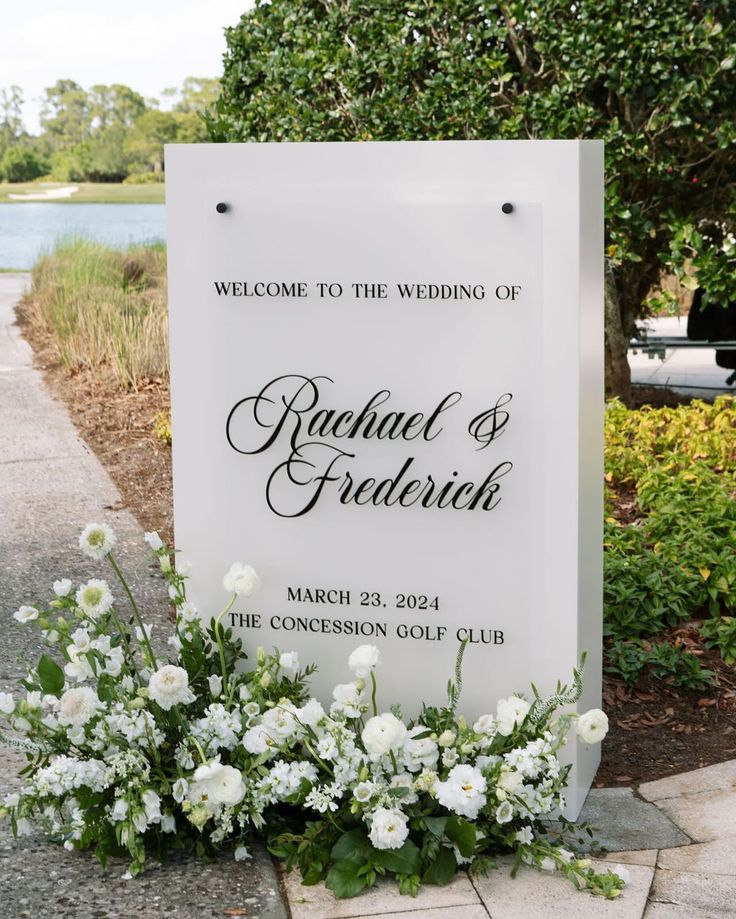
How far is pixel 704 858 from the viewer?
3.09 meters

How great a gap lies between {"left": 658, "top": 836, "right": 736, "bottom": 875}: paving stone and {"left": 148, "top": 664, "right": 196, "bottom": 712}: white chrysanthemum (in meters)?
1.30

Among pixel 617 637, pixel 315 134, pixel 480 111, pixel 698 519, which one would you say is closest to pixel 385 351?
pixel 617 637

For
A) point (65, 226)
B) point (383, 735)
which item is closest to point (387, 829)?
point (383, 735)

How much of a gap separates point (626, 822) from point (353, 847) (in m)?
0.85

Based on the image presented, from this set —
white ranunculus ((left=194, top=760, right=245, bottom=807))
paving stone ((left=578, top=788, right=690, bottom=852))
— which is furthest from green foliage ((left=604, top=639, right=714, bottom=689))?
Result: white ranunculus ((left=194, top=760, right=245, bottom=807))

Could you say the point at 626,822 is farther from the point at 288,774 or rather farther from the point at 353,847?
the point at 288,774

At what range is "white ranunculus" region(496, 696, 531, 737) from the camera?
3119 millimetres

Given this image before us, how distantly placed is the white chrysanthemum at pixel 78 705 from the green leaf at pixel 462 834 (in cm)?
94

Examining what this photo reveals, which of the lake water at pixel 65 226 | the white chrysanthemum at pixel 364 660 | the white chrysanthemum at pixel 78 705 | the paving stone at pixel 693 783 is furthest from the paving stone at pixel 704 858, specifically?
the lake water at pixel 65 226

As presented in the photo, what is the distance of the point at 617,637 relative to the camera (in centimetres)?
455

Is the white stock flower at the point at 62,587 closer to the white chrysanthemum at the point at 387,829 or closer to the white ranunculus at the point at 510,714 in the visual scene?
the white chrysanthemum at the point at 387,829

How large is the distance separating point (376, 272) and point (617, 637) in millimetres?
1955

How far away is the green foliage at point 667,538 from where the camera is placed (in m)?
4.57

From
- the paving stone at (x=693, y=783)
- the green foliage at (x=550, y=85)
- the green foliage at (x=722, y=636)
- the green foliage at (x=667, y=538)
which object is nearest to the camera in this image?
the paving stone at (x=693, y=783)
